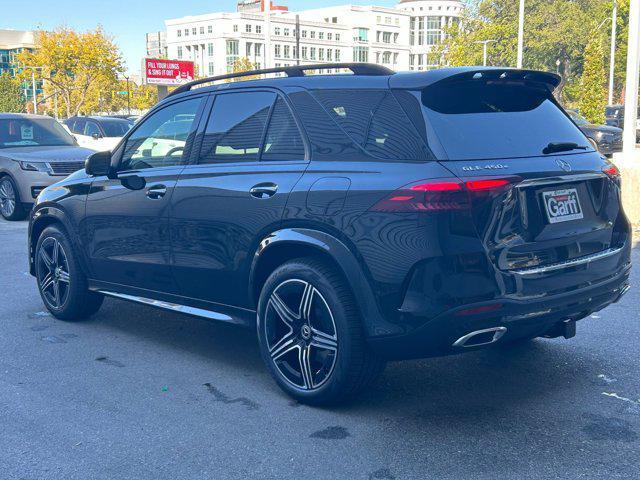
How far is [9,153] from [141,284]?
914 centimetres

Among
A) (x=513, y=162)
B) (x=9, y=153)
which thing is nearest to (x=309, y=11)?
(x=9, y=153)

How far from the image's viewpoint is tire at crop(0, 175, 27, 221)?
13.6m

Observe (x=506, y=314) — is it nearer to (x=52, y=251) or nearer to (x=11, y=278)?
(x=52, y=251)

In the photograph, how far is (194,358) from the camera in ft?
18.3

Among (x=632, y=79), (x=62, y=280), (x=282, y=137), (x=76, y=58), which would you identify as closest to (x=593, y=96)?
(x=632, y=79)

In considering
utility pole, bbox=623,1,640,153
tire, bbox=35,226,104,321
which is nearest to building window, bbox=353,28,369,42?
utility pole, bbox=623,1,640,153

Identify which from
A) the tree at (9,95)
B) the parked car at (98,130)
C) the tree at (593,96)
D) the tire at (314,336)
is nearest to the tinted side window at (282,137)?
the tire at (314,336)

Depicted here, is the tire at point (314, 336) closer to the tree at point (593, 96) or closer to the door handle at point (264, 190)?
the door handle at point (264, 190)

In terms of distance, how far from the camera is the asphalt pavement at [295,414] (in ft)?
12.4

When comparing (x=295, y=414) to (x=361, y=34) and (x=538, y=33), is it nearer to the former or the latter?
(x=538, y=33)

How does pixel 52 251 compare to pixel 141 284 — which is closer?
pixel 141 284

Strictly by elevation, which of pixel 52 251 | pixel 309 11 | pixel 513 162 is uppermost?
pixel 309 11

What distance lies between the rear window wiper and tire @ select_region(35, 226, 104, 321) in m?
3.67

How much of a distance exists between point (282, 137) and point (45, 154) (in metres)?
9.97
